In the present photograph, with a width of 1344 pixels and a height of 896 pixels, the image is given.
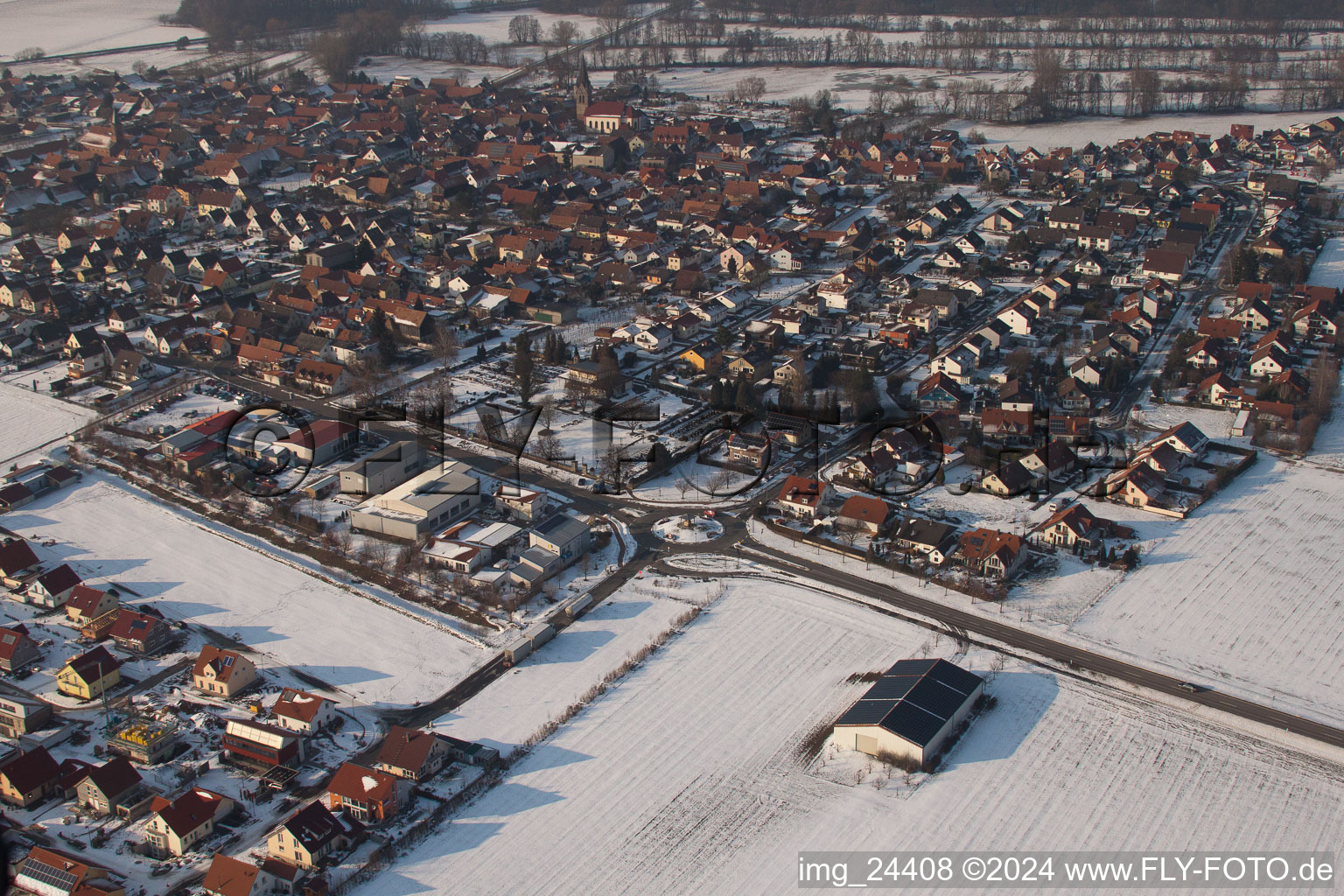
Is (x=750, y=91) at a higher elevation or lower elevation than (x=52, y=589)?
higher

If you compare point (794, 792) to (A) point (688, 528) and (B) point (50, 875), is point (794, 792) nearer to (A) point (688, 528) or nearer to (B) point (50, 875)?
(A) point (688, 528)

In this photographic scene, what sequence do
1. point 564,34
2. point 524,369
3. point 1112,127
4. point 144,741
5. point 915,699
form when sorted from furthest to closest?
point 564,34 → point 1112,127 → point 524,369 → point 915,699 → point 144,741

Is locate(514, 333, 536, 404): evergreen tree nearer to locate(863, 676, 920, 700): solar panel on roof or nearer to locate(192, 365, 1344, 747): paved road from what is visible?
locate(192, 365, 1344, 747): paved road

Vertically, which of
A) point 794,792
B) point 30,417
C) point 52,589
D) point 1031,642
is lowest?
point 794,792

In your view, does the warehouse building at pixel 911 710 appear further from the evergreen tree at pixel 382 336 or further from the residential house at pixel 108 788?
the evergreen tree at pixel 382 336

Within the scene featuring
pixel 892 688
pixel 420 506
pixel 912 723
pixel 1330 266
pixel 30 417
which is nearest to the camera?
pixel 912 723

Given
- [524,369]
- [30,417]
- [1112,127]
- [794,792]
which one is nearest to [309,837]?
[794,792]

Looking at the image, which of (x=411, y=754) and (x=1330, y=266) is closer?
(x=411, y=754)

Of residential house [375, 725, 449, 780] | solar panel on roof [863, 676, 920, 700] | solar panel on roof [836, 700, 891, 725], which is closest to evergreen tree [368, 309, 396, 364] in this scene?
residential house [375, 725, 449, 780]
